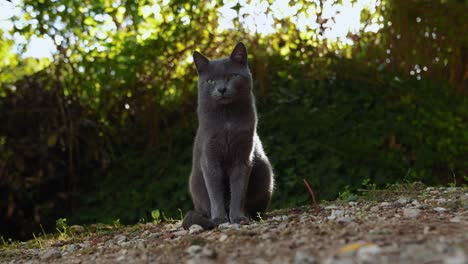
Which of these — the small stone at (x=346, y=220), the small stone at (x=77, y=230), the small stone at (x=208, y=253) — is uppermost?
the small stone at (x=208, y=253)

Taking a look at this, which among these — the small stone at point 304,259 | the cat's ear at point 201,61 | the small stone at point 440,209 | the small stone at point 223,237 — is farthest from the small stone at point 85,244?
the small stone at point 440,209

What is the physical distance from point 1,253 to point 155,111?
2478mm

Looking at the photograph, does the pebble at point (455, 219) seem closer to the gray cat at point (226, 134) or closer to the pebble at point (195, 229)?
the gray cat at point (226, 134)

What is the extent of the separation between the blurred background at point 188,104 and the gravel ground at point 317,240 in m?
1.54

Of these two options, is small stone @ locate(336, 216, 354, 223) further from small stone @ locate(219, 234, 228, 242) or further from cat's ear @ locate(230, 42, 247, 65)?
cat's ear @ locate(230, 42, 247, 65)

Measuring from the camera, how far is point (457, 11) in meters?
6.50

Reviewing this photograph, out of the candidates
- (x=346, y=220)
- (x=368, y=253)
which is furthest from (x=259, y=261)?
(x=346, y=220)

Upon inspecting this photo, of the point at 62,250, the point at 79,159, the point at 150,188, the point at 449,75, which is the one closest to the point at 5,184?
the point at 79,159

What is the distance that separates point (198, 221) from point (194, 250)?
98cm

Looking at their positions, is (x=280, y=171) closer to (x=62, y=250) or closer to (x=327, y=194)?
(x=327, y=194)

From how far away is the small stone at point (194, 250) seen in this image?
2.83 meters

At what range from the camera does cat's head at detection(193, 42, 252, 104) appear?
12.8ft

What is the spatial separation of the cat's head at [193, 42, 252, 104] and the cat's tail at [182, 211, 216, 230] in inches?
29.9

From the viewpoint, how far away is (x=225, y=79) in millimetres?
3955
